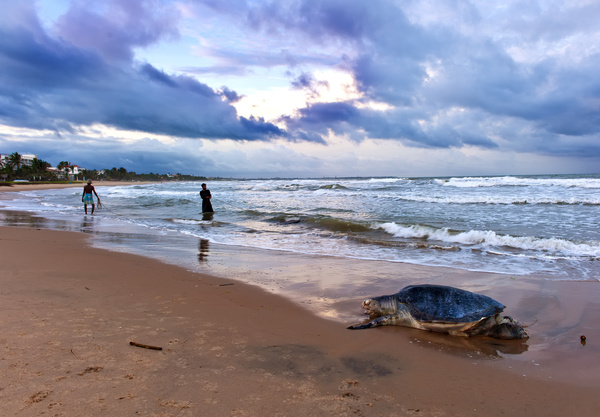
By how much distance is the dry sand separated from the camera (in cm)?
229

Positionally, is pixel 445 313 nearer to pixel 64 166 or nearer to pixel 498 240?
pixel 498 240

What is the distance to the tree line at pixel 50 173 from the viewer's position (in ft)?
282

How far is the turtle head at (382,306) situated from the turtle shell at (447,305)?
11 centimetres

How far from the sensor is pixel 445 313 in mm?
3855

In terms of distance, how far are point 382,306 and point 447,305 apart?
740 millimetres

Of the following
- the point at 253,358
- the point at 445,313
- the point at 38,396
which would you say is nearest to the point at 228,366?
the point at 253,358

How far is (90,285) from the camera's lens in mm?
4875

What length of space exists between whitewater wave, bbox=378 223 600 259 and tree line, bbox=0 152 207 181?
10349cm

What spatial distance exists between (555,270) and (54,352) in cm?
803

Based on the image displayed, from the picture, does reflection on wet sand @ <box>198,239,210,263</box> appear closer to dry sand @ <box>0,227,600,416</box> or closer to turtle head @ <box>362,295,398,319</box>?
dry sand @ <box>0,227,600,416</box>

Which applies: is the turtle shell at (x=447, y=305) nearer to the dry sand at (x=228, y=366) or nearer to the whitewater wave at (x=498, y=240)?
the dry sand at (x=228, y=366)

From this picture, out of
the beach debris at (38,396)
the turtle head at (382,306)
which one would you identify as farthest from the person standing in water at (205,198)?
the beach debris at (38,396)

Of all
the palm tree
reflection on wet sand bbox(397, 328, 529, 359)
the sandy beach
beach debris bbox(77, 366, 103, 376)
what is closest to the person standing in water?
the sandy beach

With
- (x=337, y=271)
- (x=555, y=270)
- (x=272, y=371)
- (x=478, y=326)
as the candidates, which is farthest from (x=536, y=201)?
(x=272, y=371)
